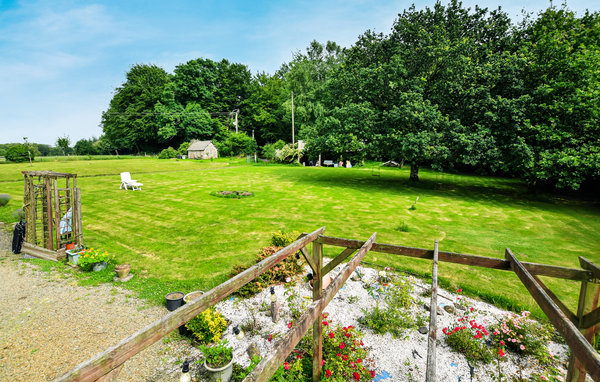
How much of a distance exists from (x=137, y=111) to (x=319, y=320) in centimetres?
7576

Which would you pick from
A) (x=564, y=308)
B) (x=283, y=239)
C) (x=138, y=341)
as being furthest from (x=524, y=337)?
(x=138, y=341)

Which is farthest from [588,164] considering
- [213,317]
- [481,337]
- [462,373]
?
[213,317]

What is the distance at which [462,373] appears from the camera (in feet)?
13.8

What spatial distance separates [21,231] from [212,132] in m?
53.7

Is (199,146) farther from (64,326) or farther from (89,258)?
(64,326)

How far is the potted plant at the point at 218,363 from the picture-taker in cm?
398

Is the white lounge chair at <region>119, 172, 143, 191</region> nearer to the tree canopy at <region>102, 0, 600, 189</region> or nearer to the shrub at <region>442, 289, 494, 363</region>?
the tree canopy at <region>102, 0, 600, 189</region>

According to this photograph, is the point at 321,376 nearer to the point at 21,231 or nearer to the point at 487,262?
the point at 487,262

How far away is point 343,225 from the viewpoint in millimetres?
11305

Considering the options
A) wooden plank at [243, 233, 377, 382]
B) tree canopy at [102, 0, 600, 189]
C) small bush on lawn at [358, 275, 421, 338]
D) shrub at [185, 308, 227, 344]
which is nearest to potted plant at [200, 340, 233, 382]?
shrub at [185, 308, 227, 344]

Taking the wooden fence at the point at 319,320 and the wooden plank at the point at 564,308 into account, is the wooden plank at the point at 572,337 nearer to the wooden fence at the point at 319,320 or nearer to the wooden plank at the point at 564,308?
the wooden fence at the point at 319,320

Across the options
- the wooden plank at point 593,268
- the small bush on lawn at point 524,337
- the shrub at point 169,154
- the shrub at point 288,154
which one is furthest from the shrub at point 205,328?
the shrub at point 169,154

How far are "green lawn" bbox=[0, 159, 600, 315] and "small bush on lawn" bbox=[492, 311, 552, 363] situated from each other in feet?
3.22

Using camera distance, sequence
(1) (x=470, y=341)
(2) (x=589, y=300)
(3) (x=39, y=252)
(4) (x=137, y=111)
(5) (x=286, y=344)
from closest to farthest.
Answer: (5) (x=286, y=344) → (2) (x=589, y=300) → (1) (x=470, y=341) → (3) (x=39, y=252) → (4) (x=137, y=111)
